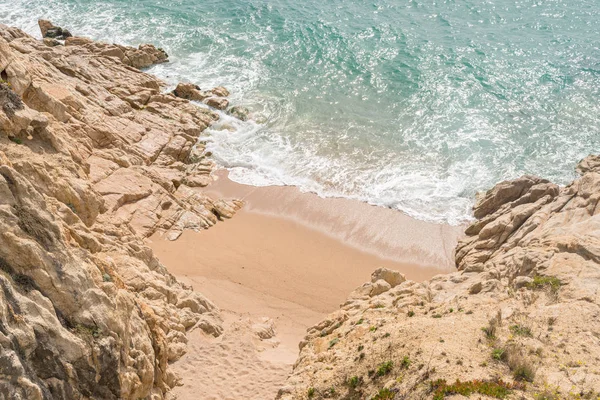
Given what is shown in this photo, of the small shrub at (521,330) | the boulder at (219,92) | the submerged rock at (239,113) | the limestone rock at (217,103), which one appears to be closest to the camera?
the small shrub at (521,330)

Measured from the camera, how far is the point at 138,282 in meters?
16.9

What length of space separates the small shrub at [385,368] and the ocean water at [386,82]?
44.6ft

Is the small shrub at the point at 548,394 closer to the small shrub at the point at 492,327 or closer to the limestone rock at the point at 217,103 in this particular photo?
the small shrub at the point at 492,327

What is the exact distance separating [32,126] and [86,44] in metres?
20.2

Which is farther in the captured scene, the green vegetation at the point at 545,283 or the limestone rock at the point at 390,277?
the limestone rock at the point at 390,277

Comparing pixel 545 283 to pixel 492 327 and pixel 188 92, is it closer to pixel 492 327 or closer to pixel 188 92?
pixel 492 327

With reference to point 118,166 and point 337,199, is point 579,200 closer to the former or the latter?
point 337,199

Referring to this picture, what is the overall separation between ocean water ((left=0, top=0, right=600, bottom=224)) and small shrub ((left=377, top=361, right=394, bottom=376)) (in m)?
13.6

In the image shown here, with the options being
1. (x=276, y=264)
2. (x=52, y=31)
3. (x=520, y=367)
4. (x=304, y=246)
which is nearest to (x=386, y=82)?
(x=304, y=246)

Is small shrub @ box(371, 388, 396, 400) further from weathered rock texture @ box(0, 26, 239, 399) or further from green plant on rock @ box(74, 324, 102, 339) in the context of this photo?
green plant on rock @ box(74, 324, 102, 339)

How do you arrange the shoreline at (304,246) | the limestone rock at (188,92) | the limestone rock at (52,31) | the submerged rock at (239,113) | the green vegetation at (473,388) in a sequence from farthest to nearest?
the limestone rock at (52,31) < the limestone rock at (188,92) < the submerged rock at (239,113) < the shoreline at (304,246) < the green vegetation at (473,388)

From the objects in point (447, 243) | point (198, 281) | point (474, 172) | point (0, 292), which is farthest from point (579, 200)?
point (0, 292)

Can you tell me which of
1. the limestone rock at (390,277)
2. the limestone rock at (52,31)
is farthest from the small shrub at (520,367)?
the limestone rock at (52,31)

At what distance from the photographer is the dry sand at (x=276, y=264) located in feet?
54.4
